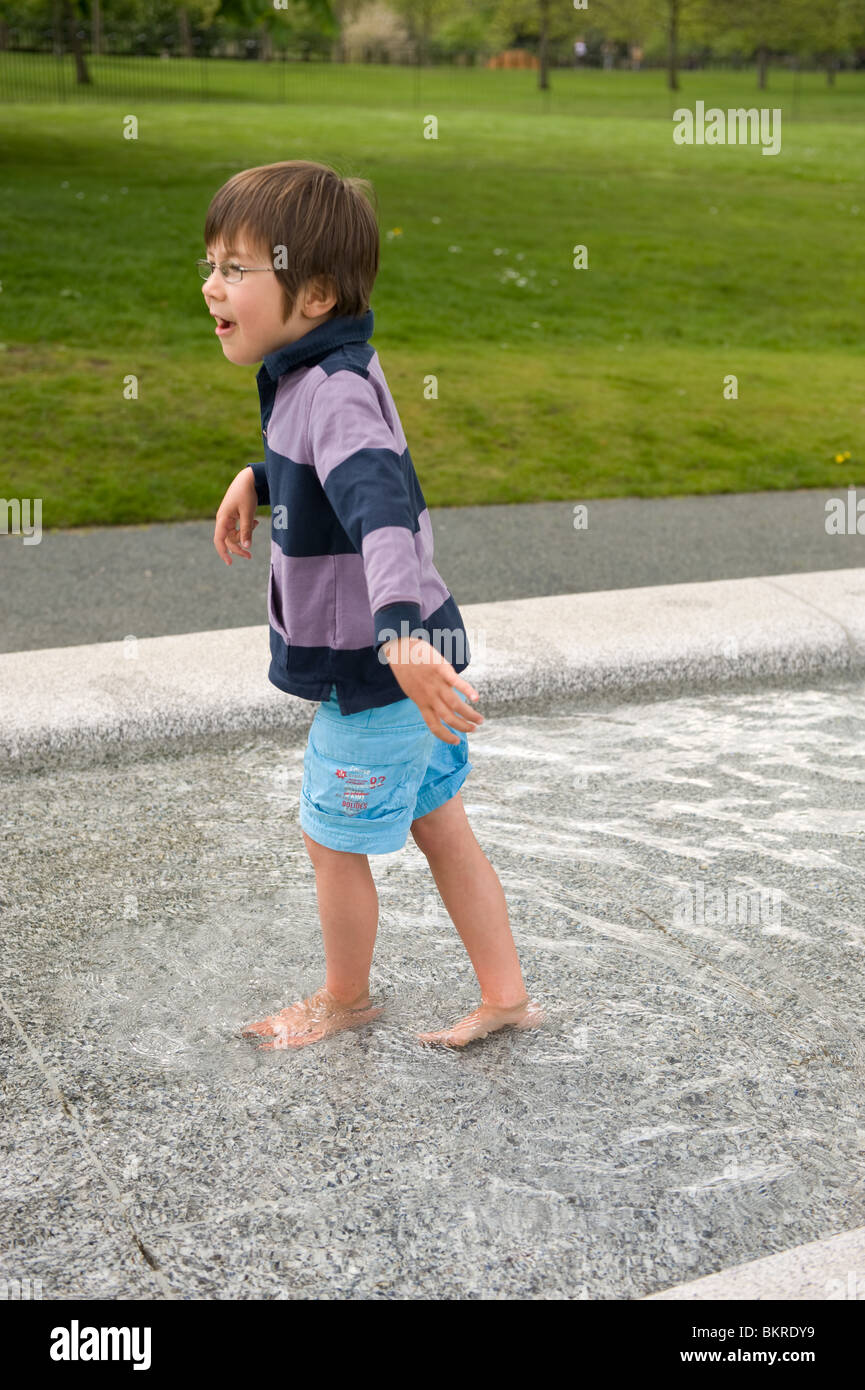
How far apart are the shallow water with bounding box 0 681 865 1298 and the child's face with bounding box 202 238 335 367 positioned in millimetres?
1449

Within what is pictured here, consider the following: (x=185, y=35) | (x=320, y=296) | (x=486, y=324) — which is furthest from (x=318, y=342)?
(x=185, y=35)

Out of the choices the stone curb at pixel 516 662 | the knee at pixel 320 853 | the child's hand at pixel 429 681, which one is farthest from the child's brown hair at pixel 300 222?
the stone curb at pixel 516 662

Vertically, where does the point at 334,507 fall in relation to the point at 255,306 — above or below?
below

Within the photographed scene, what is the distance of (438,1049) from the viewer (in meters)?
2.80

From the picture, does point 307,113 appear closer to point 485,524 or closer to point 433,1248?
point 485,524

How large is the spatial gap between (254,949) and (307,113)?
31.5 meters

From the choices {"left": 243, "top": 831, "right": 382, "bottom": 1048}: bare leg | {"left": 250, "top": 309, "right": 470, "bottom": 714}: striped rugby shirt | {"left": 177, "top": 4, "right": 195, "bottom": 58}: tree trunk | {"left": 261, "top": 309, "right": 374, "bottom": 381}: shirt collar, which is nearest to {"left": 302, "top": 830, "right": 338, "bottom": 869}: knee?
{"left": 243, "top": 831, "right": 382, "bottom": 1048}: bare leg

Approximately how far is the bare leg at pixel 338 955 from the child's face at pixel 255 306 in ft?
3.05

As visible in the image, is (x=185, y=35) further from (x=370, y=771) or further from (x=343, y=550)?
(x=370, y=771)

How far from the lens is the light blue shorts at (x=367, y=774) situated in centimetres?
243

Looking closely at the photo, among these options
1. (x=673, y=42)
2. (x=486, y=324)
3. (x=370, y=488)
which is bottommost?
(x=370, y=488)

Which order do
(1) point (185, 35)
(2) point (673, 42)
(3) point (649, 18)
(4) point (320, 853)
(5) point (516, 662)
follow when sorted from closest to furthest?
(4) point (320, 853) < (5) point (516, 662) < (2) point (673, 42) < (1) point (185, 35) < (3) point (649, 18)

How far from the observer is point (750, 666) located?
494cm

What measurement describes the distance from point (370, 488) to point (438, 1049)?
128 cm
